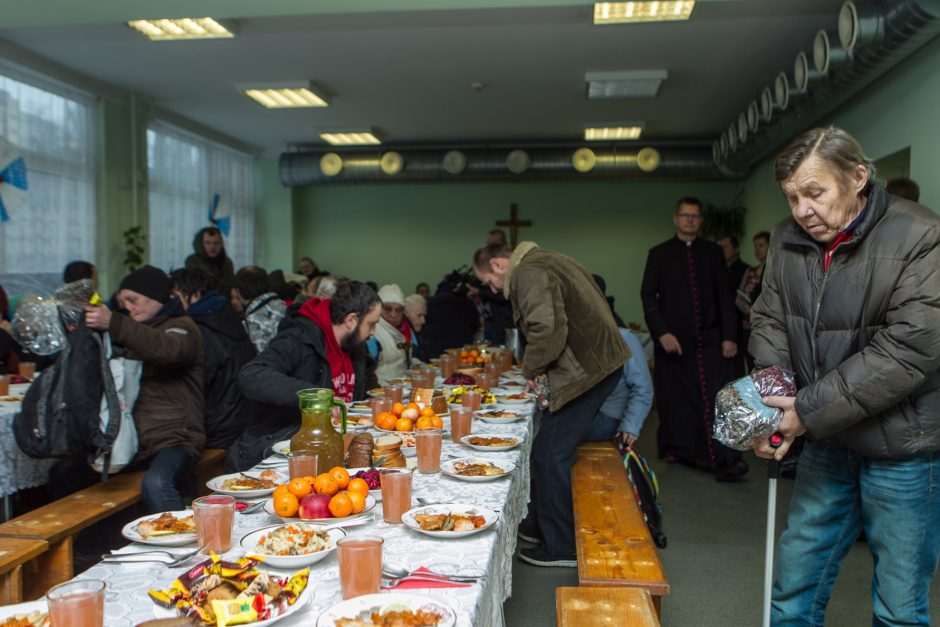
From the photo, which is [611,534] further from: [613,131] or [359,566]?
[613,131]

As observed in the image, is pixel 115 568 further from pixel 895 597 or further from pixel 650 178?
pixel 650 178

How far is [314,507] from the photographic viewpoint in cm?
154

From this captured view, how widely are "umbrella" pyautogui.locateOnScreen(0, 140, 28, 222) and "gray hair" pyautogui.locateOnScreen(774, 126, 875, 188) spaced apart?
590 cm

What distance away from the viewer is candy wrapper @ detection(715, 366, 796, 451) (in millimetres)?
1838

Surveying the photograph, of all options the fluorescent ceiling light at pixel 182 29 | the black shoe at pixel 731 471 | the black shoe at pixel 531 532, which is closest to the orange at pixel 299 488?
the black shoe at pixel 531 532

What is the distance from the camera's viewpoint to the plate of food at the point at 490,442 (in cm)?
224

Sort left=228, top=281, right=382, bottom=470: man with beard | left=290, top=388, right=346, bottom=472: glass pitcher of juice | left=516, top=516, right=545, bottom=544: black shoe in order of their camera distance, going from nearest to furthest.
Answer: left=290, top=388, right=346, bottom=472: glass pitcher of juice < left=228, top=281, right=382, bottom=470: man with beard < left=516, top=516, right=545, bottom=544: black shoe

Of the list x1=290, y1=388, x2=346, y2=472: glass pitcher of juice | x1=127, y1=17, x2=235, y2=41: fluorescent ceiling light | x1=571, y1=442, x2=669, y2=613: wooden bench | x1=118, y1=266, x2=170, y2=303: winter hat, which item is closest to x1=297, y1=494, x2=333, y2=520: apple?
x1=290, y1=388, x2=346, y2=472: glass pitcher of juice

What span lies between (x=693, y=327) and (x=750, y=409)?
3133 millimetres

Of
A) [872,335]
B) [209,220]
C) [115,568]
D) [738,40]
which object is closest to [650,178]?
[738,40]

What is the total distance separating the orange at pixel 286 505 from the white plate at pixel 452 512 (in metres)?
0.23

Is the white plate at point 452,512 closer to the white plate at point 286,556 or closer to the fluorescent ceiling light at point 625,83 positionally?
the white plate at point 286,556

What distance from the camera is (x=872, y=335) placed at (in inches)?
69.5

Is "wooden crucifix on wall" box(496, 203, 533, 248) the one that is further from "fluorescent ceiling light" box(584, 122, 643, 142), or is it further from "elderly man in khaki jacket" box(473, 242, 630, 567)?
"elderly man in khaki jacket" box(473, 242, 630, 567)
